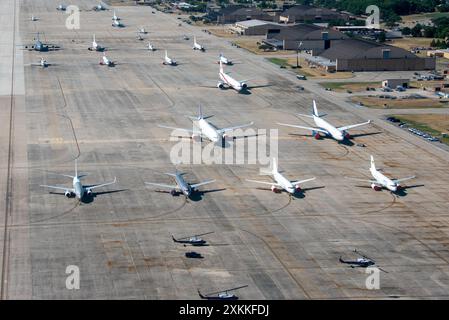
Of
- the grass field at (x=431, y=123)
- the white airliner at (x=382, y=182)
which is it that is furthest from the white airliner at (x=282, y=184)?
the grass field at (x=431, y=123)

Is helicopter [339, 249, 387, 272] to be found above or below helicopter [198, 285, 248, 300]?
above

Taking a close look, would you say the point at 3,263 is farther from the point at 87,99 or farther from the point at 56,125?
the point at 87,99

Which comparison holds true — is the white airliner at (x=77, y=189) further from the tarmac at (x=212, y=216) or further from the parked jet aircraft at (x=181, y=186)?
the parked jet aircraft at (x=181, y=186)

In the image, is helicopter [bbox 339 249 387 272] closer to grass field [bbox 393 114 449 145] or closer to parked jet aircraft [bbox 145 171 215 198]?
parked jet aircraft [bbox 145 171 215 198]

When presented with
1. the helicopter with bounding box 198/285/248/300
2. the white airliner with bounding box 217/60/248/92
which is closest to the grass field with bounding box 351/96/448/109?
the white airliner with bounding box 217/60/248/92

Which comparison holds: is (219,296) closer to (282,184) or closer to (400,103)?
(282,184)
